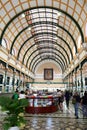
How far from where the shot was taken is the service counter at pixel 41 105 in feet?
49.1

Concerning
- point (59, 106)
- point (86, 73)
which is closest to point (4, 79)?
point (59, 106)

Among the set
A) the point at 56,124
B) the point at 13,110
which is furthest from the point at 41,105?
the point at 13,110

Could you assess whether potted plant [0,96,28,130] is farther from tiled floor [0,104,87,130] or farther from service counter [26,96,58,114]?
service counter [26,96,58,114]

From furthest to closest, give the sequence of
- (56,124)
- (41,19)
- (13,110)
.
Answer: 1. (41,19)
2. (56,124)
3. (13,110)

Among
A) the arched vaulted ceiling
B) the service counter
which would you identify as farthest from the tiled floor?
the arched vaulted ceiling

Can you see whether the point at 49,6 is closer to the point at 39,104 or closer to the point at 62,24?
the point at 62,24

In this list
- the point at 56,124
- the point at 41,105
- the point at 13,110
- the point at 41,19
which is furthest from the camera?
the point at 41,19

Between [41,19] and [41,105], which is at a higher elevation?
[41,19]

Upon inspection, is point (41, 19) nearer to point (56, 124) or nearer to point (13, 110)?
point (56, 124)

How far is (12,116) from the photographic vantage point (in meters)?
4.79

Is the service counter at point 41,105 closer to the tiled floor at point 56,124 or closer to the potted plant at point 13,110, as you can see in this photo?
the tiled floor at point 56,124

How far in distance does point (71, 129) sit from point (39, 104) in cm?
739

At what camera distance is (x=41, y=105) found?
15.4m

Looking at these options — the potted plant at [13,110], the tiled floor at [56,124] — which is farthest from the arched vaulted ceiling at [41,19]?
the potted plant at [13,110]
